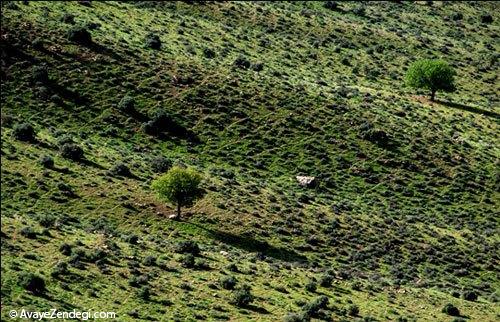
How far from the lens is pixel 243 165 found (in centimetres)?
9850

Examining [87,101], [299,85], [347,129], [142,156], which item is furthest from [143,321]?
[299,85]

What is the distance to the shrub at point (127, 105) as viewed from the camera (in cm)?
10262

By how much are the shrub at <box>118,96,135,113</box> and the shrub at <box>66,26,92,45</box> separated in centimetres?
1217

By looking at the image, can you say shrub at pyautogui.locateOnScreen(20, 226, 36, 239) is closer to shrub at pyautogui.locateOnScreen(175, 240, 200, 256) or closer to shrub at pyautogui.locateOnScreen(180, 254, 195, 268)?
shrub at pyautogui.locateOnScreen(180, 254, 195, 268)

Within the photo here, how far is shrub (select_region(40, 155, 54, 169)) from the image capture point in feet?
279

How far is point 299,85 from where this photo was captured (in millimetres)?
115688

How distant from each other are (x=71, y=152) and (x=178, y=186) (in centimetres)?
1239

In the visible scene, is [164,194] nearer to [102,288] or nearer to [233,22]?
[102,288]

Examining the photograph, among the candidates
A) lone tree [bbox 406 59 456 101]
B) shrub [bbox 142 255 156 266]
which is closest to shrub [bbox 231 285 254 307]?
shrub [bbox 142 255 156 266]

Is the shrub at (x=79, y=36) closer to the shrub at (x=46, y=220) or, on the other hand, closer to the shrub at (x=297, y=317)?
the shrub at (x=46, y=220)

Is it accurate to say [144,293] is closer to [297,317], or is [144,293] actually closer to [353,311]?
[297,317]

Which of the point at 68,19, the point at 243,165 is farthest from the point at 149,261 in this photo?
the point at 68,19

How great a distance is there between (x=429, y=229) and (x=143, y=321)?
39.5 metres

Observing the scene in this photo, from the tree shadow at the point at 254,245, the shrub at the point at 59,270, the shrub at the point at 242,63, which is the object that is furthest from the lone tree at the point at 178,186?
the shrub at the point at 242,63
